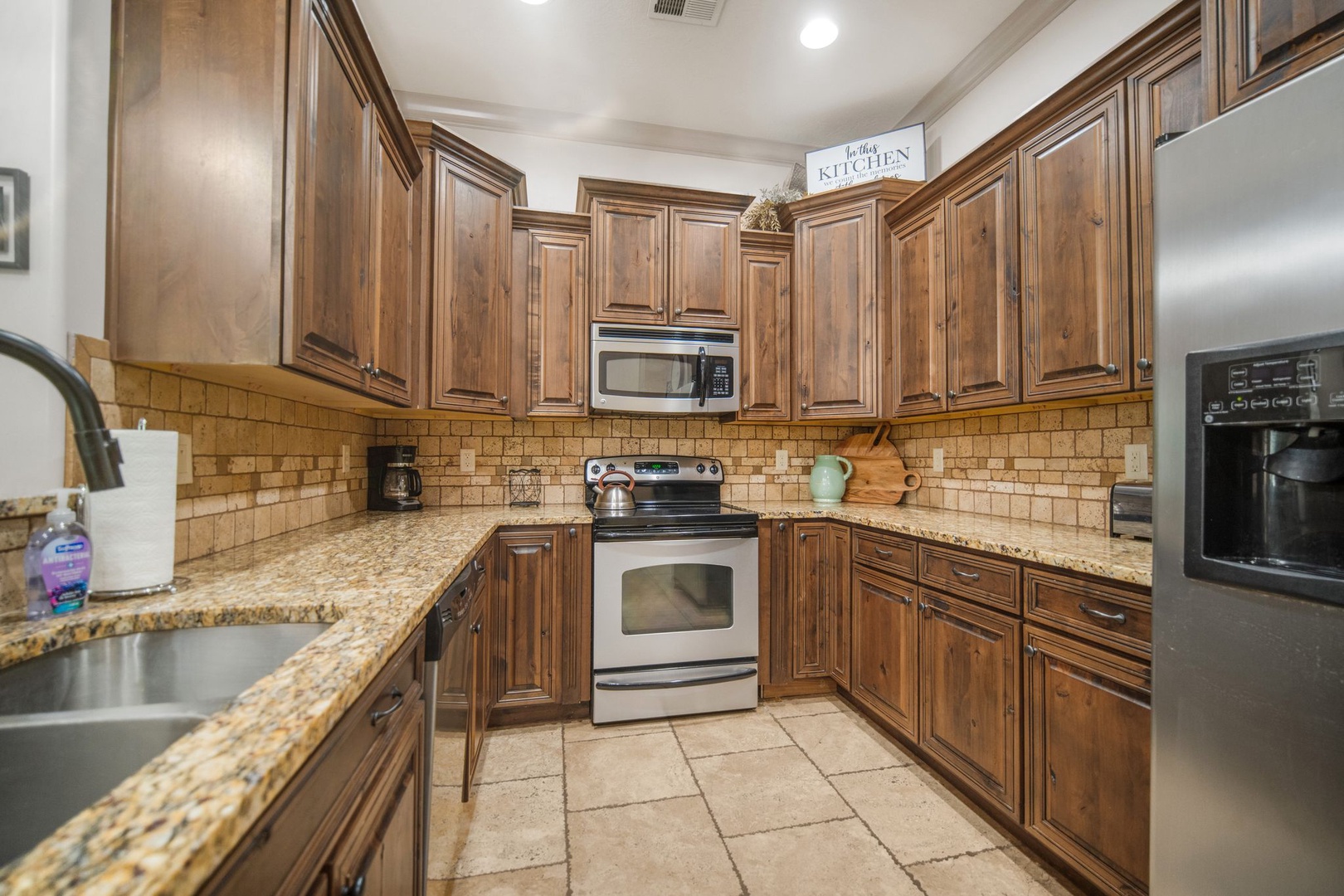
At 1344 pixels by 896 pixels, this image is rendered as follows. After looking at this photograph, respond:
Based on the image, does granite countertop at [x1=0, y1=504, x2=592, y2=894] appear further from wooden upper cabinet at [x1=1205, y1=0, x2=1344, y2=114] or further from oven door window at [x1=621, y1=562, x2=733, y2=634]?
wooden upper cabinet at [x1=1205, y1=0, x2=1344, y2=114]

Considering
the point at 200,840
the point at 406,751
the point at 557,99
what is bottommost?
the point at 406,751

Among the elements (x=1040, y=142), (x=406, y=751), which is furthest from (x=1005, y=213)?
A: (x=406, y=751)

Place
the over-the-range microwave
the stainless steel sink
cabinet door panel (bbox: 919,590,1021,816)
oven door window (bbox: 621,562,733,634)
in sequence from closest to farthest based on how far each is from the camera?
1. the stainless steel sink
2. cabinet door panel (bbox: 919,590,1021,816)
3. oven door window (bbox: 621,562,733,634)
4. the over-the-range microwave

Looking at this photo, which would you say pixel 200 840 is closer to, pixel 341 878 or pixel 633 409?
pixel 341 878

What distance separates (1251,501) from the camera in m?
0.98

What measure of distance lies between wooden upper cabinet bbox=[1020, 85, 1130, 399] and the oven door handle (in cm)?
158

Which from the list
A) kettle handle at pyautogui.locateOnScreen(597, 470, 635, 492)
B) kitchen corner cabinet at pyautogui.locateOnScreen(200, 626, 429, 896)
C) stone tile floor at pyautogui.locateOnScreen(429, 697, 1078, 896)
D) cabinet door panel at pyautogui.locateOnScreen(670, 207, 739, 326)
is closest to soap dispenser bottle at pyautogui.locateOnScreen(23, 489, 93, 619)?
kitchen corner cabinet at pyautogui.locateOnScreen(200, 626, 429, 896)

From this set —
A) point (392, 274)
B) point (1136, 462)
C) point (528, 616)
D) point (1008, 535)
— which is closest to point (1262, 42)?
point (1136, 462)

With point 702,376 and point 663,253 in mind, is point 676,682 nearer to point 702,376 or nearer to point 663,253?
point 702,376

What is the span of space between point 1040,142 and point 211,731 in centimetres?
254

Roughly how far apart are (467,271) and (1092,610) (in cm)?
247

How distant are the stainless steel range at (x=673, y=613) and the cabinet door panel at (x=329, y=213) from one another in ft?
4.04

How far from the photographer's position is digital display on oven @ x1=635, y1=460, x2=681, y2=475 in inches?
116

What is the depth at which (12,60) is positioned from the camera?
1012mm
